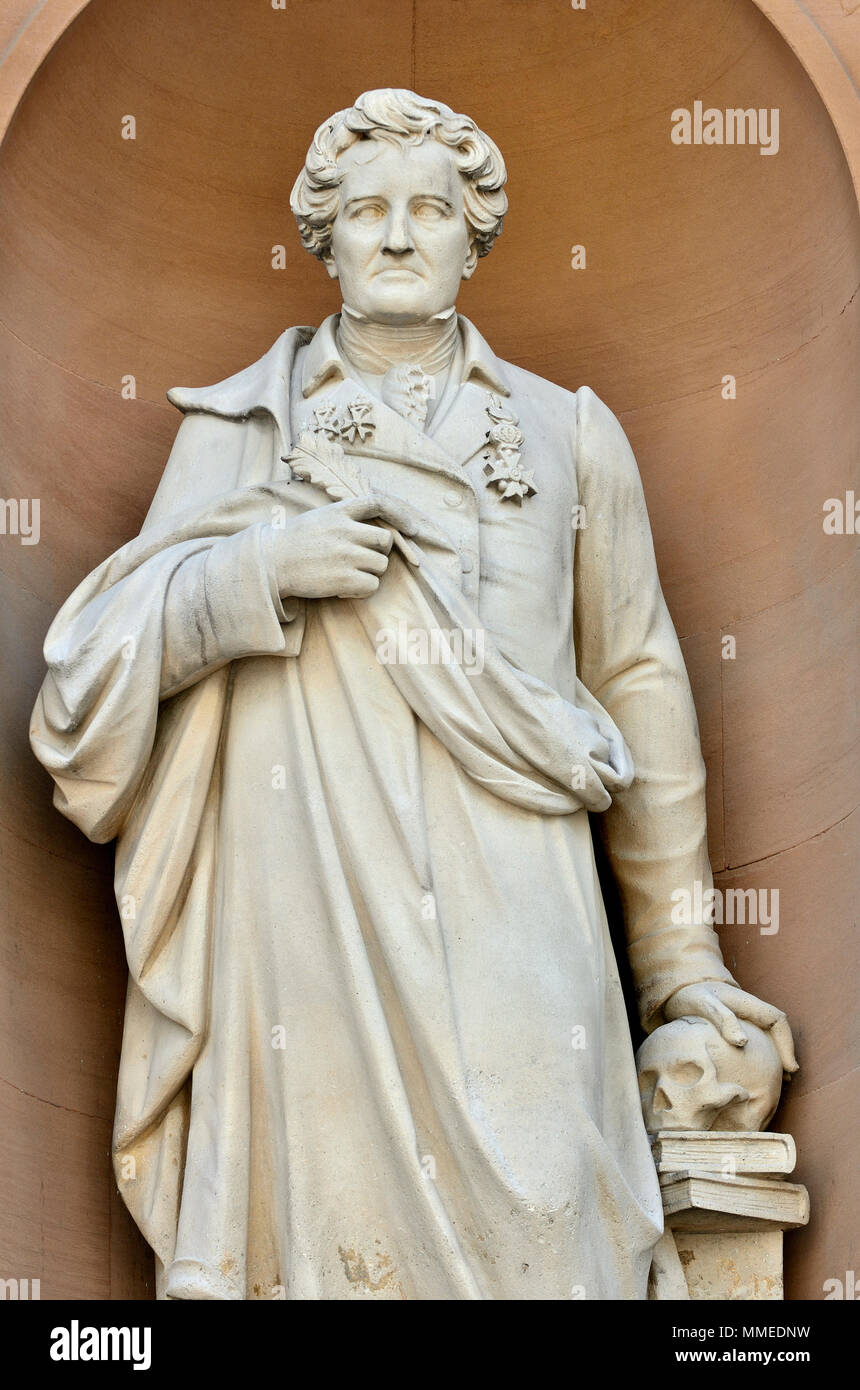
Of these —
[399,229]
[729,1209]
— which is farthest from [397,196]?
[729,1209]

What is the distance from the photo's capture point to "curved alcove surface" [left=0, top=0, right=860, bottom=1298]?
6426mm

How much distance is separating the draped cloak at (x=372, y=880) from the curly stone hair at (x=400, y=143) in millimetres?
280

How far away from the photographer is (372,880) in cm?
591

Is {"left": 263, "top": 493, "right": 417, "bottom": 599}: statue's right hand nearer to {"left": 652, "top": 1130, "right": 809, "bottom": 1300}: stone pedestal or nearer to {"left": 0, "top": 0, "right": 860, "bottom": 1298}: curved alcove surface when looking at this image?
{"left": 0, "top": 0, "right": 860, "bottom": 1298}: curved alcove surface

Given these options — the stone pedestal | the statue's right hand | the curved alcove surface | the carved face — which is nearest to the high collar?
the carved face

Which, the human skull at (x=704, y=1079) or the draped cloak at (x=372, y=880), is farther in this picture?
the human skull at (x=704, y=1079)

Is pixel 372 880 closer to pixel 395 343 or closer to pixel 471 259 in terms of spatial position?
pixel 395 343

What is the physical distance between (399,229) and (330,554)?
73 cm

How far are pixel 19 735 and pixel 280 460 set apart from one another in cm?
74

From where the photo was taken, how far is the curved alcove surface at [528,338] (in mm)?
6426

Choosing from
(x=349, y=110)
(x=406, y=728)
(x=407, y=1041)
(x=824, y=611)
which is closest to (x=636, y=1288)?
(x=407, y=1041)

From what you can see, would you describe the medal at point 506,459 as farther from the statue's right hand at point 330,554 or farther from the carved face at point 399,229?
the statue's right hand at point 330,554

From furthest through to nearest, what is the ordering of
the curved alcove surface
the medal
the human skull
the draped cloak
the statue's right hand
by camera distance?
the curved alcove surface
the medal
the human skull
the statue's right hand
the draped cloak

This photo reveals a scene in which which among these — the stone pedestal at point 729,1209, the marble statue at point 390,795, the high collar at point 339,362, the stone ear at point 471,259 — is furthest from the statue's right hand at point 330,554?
the stone pedestal at point 729,1209
